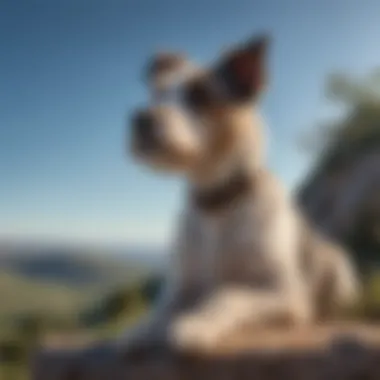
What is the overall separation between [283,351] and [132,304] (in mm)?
789

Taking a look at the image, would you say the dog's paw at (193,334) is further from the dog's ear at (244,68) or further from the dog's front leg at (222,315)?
the dog's ear at (244,68)

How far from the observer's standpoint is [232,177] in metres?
0.86

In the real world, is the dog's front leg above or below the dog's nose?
below

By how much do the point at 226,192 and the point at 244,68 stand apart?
0.14 meters

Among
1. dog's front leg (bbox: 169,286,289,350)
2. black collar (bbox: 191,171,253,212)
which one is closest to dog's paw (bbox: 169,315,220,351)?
dog's front leg (bbox: 169,286,289,350)

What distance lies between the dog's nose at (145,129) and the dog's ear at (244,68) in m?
0.11

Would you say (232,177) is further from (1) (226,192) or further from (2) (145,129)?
(2) (145,129)

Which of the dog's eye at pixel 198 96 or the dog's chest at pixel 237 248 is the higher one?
the dog's eye at pixel 198 96

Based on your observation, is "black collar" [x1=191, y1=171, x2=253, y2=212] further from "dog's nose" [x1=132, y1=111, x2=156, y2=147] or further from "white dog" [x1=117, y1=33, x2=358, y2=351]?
"dog's nose" [x1=132, y1=111, x2=156, y2=147]

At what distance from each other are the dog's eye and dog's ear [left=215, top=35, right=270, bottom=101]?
0.9 inches

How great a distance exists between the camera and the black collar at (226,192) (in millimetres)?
867

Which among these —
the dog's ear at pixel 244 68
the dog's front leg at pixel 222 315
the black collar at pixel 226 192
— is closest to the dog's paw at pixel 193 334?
the dog's front leg at pixel 222 315

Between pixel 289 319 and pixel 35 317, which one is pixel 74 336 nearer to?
pixel 289 319

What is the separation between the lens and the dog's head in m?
0.81
